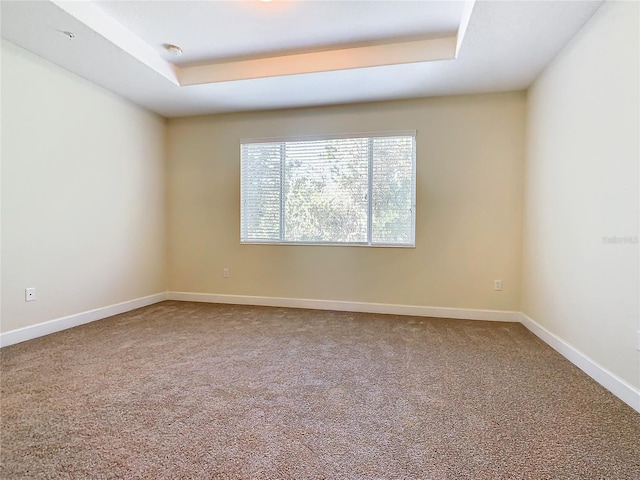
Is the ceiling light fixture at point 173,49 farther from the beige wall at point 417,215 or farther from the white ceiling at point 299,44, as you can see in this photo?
the beige wall at point 417,215

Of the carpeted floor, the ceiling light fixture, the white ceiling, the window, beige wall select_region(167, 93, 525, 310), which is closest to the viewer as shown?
the carpeted floor

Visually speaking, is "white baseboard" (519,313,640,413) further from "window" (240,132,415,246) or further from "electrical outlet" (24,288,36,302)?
"electrical outlet" (24,288,36,302)

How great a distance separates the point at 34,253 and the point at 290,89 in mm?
2849

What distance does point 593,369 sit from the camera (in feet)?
6.95

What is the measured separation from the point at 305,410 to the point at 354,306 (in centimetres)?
225

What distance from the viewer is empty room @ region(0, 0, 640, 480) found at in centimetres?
153

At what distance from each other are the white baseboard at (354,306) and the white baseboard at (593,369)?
515mm

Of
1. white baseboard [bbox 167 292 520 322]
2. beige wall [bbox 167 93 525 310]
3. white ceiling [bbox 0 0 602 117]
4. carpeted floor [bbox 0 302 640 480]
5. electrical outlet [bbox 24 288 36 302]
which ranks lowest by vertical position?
carpeted floor [bbox 0 302 640 480]

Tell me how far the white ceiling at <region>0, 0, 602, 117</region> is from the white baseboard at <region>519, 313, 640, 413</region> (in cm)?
235

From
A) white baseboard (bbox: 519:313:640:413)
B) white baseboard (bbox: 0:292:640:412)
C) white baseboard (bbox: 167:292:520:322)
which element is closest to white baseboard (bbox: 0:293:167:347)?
white baseboard (bbox: 0:292:640:412)

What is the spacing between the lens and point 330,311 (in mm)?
3895

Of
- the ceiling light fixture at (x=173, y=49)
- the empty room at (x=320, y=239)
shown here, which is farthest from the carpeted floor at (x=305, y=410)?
the ceiling light fixture at (x=173, y=49)

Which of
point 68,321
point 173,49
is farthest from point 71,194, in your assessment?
point 173,49

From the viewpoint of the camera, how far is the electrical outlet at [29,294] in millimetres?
2768
